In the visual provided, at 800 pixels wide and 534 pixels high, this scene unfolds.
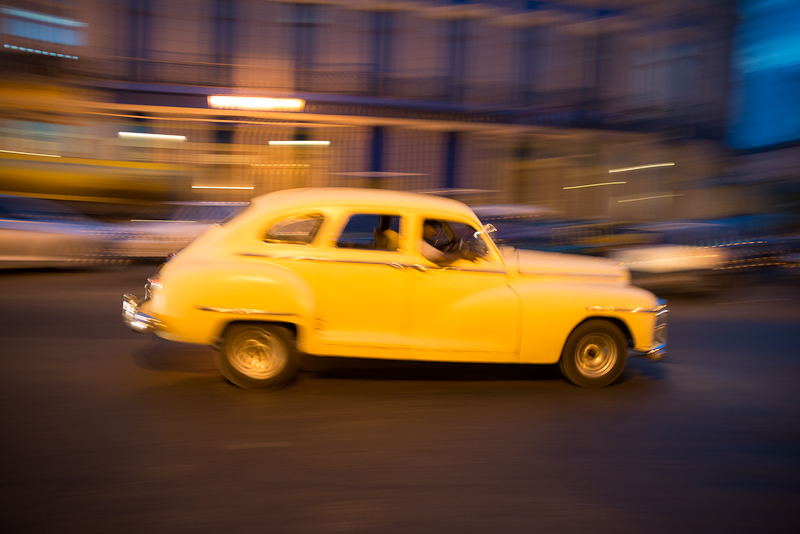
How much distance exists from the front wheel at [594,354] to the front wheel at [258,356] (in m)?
2.24

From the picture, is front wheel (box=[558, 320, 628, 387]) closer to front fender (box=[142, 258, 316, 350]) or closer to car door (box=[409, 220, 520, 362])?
car door (box=[409, 220, 520, 362])

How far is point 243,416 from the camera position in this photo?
16.6 ft

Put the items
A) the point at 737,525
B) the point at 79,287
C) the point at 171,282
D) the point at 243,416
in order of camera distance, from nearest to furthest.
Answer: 1. the point at 737,525
2. the point at 243,416
3. the point at 171,282
4. the point at 79,287

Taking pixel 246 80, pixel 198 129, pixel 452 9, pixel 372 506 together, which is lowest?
pixel 372 506

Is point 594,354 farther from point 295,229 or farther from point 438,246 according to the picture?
point 295,229

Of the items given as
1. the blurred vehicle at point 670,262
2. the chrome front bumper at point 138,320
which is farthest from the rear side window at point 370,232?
the blurred vehicle at point 670,262

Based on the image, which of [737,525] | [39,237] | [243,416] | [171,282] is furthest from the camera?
[39,237]

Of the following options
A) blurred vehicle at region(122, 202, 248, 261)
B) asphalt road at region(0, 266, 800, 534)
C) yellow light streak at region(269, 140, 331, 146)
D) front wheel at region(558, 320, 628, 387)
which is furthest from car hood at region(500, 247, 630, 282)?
yellow light streak at region(269, 140, 331, 146)

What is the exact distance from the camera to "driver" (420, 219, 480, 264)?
5754 mm

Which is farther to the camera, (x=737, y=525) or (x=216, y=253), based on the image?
(x=216, y=253)

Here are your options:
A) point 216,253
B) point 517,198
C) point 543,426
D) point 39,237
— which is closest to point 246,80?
point 517,198

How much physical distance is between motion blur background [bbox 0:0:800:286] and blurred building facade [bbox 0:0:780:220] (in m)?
0.05

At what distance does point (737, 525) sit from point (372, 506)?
1854mm

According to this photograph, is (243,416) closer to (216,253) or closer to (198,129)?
(216,253)
